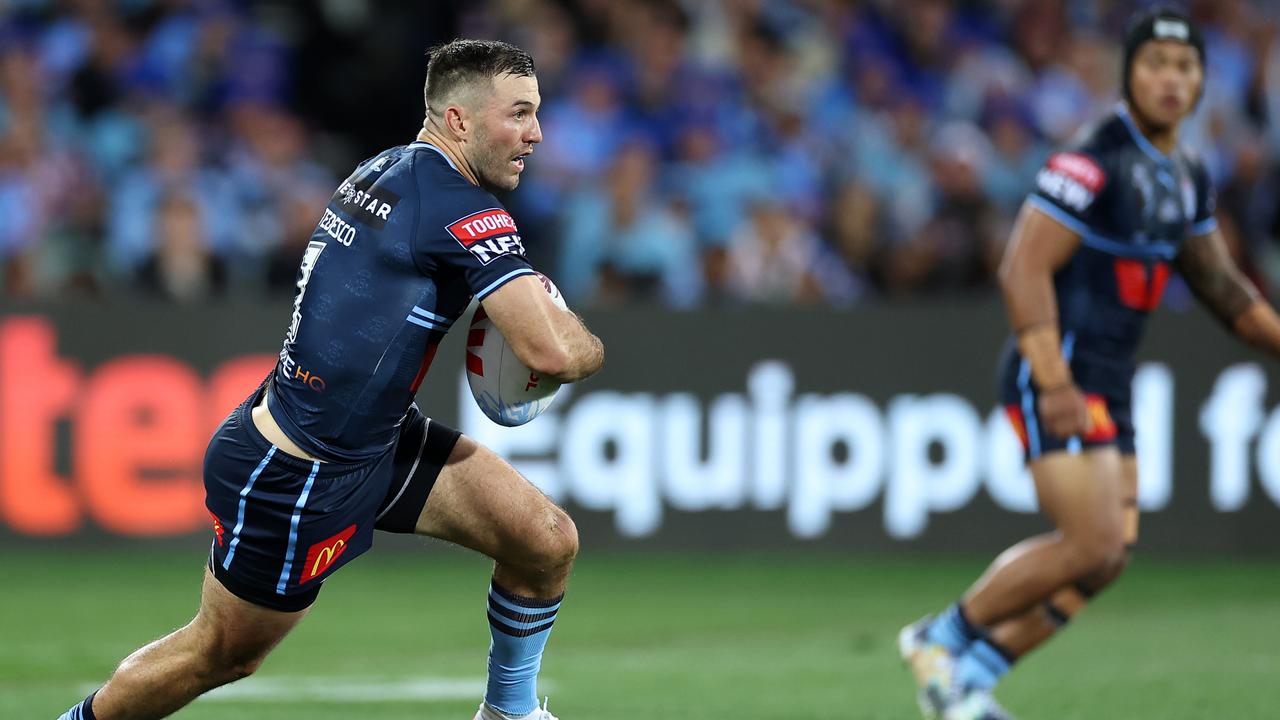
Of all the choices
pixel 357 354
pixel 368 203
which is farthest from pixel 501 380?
pixel 368 203

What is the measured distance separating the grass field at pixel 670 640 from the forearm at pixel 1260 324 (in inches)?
59.6

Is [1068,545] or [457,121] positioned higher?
[457,121]

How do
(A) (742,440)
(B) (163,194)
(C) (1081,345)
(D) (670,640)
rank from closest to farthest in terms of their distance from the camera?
1. (C) (1081,345)
2. (D) (670,640)
3. (A) (742,440)
4. (B) (163,194)

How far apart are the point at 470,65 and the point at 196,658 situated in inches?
79.9

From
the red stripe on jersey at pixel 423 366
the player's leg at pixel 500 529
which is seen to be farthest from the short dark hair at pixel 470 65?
the player's leg at pixel 500 529

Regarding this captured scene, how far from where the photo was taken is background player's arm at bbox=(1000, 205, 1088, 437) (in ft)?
22.1

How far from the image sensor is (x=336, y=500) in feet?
18.8

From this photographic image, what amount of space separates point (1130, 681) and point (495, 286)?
4431 mm

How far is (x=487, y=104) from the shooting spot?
564 cm

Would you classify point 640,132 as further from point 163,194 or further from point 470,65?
point 470,65

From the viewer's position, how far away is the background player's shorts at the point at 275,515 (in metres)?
5.65

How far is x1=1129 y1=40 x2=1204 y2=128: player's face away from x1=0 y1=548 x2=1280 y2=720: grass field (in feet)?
8.09

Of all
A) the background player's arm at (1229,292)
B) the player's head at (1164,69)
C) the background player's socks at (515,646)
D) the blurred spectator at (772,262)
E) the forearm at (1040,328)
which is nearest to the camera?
the background player's socks at (515,646)

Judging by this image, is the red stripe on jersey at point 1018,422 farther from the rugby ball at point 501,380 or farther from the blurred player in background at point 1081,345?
the rugby ball at point 501,380
